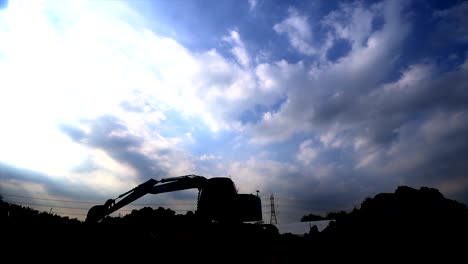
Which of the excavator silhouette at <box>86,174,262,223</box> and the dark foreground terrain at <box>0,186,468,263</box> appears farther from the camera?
the excavator silhouette at <box>86,174,262,223</box>

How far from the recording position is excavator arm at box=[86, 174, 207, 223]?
18031 mm

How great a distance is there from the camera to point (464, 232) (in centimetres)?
1164

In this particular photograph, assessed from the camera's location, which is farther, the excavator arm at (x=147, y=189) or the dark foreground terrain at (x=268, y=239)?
the excavator arm at (x=147, y=189)

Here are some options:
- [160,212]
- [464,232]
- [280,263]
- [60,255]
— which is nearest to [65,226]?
[60,255]

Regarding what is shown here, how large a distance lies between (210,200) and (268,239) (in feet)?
14.7

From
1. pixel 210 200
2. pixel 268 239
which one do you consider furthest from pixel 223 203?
pixel 268 239

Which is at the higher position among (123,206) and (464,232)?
(123,206)

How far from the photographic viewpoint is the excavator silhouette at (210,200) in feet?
56.5

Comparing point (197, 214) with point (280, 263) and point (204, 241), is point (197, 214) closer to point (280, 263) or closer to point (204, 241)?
point (204, 241)

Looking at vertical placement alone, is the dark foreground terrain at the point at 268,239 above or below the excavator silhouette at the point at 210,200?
below

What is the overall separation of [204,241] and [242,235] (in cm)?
264

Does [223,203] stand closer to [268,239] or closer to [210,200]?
[210,200]

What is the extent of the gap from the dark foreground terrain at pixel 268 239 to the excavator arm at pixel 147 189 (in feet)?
6.07

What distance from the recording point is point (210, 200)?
→ 17312 mm
